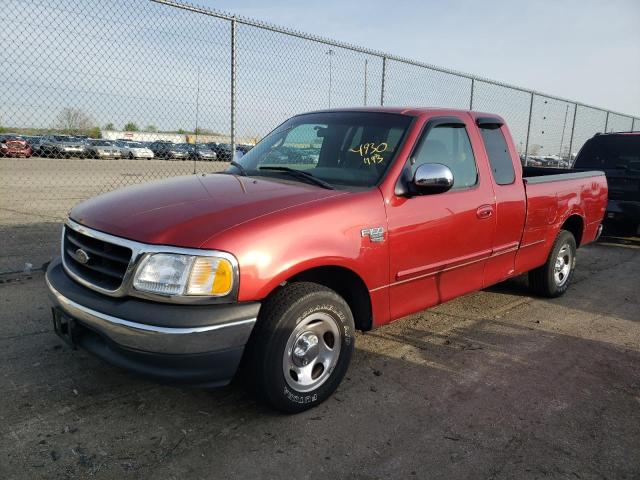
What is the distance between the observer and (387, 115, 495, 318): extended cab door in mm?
3490

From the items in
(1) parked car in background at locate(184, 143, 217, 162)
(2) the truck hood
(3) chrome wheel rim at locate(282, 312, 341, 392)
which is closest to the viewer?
(2) the truck hood

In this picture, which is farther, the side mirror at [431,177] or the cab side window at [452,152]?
the cab side window at [452,152]

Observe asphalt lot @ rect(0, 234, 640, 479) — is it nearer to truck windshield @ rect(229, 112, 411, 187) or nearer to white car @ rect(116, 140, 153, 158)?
truck windshield @ rect(229, 112, 411, 187)

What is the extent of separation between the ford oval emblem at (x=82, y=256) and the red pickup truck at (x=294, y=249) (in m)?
0.01

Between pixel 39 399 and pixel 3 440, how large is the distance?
16.7 inches

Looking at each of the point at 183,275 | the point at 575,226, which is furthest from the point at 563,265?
the point at 183,275

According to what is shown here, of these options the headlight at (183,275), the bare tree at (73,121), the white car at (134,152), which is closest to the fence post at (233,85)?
the bare tree at (73,121)

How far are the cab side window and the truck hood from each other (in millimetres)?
920

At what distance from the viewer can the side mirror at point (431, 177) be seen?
11.1 ft

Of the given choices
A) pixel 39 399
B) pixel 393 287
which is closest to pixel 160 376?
pixel 39 399

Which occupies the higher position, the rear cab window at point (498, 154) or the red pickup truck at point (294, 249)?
the rear cab window at point (498, 154)

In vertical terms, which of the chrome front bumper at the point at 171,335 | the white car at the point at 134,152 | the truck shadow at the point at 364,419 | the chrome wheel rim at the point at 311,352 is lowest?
the truck shadow at the point at 364,419

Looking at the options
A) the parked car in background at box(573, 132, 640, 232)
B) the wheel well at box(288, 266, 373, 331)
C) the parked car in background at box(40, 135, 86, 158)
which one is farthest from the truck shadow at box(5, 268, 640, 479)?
the parked car in background at box(573, 132, 640, 232)

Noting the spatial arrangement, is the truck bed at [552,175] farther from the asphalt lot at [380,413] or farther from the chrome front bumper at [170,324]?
the chrome front bumper at [170,324]
